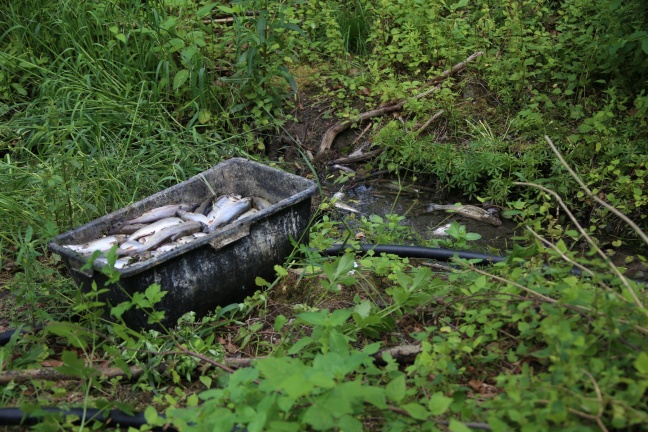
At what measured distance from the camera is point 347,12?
7.65 meters

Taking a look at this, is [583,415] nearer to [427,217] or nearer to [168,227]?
[168,227]

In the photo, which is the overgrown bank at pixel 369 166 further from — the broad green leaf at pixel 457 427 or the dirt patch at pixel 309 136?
the dirt patch at pixel 309 136

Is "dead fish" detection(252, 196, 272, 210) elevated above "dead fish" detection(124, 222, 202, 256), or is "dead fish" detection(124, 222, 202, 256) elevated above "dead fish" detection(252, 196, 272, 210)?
"dead fish" detection(124, 222, 202, 256)

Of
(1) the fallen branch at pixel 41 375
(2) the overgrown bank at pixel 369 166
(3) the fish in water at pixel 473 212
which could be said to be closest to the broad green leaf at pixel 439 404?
(2) the overgrown bank at pixel 369 166

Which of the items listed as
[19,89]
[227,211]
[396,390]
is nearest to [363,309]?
[396,390]

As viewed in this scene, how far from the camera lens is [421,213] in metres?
6.07

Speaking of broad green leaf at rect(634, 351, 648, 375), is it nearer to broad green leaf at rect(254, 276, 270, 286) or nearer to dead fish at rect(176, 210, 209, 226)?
broad green leaf at rect(254, 276, 270, 286)

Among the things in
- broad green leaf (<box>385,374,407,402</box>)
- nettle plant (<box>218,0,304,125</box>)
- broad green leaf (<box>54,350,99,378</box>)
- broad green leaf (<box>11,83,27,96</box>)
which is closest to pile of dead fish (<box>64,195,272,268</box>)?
broad green leaf (<box>54,350,99,378</box>)

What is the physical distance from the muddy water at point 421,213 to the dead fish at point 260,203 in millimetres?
1121

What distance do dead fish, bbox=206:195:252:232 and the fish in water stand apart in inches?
74.1

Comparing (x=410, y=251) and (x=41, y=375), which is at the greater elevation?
(x=41, y=375)

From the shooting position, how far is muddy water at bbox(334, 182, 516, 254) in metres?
5.64

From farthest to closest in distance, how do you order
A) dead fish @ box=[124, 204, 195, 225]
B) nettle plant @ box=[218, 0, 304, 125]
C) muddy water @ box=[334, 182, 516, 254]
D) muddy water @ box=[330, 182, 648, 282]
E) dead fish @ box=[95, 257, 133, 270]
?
nettle plant @ box=[218, 0, 304, 125] < muddy water @ box=[334, 182, 516, 254] < muddy water @ box=[330, 182, 648, 282] < dead fish @ box=[124, 204, 195, 225] < dead fish @ box=[95, 257, 133, 270]

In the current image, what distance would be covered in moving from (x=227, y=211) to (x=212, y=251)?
505 mm
